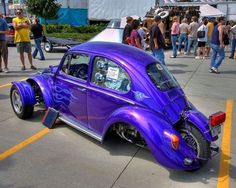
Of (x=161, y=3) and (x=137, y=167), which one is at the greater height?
(x=161, y=3)

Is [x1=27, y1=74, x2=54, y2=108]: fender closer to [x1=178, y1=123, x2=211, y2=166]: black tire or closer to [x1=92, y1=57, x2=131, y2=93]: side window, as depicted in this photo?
[x1=92, y1=57, x2=131, y2=93]: side window

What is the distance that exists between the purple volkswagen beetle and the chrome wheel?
953 mm

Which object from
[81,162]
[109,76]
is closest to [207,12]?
[109,76]

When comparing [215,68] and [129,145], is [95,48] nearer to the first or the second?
[129,145]

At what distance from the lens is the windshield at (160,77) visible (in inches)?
183

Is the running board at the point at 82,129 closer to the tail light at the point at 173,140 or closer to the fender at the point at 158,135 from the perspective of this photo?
the fender at the point at 158,135

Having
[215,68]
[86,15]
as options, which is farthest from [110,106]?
[86,15]

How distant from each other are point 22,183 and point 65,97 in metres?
1.73

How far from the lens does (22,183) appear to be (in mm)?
4109

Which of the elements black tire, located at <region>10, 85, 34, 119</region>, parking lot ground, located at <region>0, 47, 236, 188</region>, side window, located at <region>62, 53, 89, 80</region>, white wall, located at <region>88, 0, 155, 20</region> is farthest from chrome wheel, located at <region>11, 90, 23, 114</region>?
white wall, located at <region>88, 0, 155, 20</region>

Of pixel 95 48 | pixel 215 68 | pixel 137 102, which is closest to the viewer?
pixel 137 102

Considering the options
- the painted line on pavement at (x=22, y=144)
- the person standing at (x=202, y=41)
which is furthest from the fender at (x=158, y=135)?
the person standing at (x=202, y=41)

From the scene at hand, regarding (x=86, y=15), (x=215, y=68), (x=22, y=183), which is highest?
(x=86, y=15)

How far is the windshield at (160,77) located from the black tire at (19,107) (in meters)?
2.45
